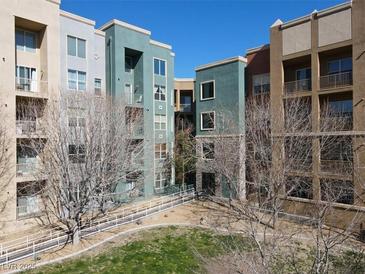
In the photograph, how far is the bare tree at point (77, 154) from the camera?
1847 cm

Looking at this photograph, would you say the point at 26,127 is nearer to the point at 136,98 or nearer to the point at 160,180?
the point at 136,98

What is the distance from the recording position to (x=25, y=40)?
22594 mm

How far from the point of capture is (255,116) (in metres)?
23.0

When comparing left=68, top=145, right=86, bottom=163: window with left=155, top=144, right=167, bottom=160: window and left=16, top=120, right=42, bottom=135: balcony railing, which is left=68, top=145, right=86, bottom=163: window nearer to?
left=16, top=120, right=42, bottom=135: balcony railing

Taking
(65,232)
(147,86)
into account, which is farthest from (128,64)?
(65,232)

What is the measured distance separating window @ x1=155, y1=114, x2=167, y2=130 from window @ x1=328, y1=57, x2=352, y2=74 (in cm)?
1719

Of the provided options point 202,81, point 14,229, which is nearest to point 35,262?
point 14,229

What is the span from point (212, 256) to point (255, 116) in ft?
37.3

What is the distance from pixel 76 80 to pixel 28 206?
10943mm

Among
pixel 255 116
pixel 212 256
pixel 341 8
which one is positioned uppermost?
pixel 341 8

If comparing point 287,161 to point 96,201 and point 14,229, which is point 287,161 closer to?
point 96,201

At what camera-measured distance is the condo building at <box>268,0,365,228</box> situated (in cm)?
2036

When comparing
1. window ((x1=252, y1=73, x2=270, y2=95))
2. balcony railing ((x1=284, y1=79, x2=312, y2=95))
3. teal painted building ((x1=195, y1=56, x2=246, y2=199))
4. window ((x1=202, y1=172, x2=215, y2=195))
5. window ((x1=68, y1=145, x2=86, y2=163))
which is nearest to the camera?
window ((x1=68, y1=145, x2=86, y2=163))

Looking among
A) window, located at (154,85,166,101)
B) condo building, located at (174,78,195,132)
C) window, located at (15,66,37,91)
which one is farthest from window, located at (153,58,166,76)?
window, located at (15,66,37,91)
